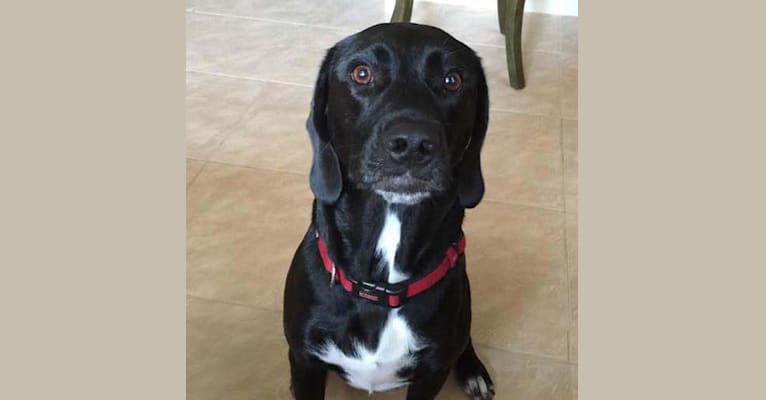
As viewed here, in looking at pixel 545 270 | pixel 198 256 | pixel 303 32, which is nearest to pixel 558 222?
pixel 545 270

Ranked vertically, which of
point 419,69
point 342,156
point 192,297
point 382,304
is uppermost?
point 419,69

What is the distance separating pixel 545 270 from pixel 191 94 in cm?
156

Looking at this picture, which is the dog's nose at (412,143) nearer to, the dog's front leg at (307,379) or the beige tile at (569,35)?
the dog's front leg at (307,379)

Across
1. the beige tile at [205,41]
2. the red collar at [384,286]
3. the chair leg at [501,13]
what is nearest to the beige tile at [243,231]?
the red collar at [384,286]

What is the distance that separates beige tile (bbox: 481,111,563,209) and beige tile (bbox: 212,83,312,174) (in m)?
0.64

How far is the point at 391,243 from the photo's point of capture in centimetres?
154

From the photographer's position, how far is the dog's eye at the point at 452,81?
1.47 m

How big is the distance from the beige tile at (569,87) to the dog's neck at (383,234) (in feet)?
5.86

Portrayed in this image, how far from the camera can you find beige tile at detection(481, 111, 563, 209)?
9.00 ft

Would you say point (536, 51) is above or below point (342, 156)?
below

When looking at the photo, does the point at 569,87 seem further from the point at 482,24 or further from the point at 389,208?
the point at 389,208

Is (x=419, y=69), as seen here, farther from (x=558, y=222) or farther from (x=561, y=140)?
(x=561, y=140)

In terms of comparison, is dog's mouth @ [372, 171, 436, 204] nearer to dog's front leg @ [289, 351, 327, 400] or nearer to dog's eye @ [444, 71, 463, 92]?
dog's eye @ [444, 71, 463, 92]

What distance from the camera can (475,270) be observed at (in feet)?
7.89
